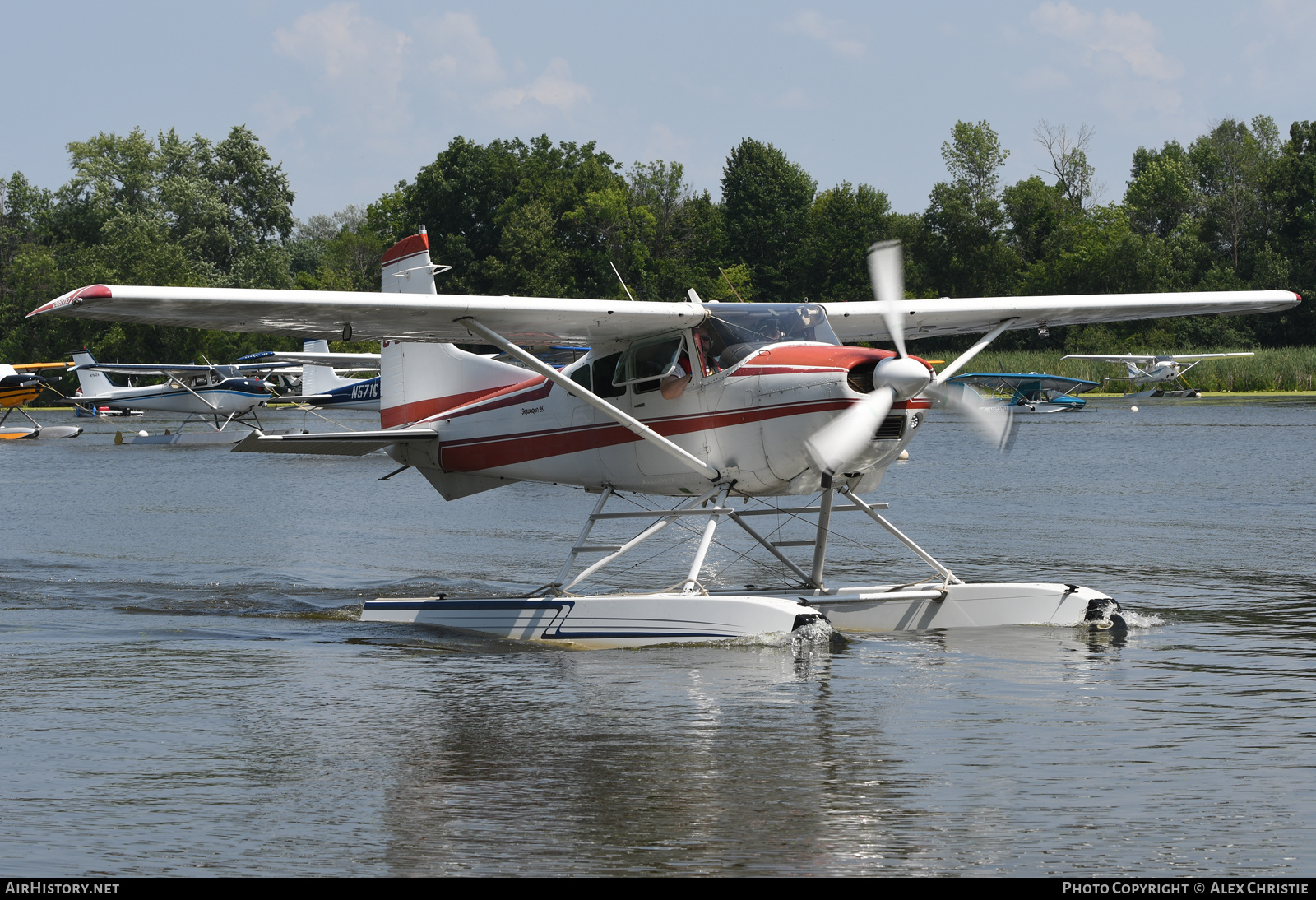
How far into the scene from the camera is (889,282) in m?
9.47

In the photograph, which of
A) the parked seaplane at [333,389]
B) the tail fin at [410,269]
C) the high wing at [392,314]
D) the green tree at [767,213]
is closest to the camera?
the high wing at [392,314]

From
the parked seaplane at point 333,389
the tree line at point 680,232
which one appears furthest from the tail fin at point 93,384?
the tree line at point 680,232

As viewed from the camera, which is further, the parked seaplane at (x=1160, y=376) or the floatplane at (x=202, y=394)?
the parked seaplane at (x=1160, y=376)

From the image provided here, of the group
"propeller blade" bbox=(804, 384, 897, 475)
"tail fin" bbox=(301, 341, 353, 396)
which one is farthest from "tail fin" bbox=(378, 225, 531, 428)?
"tail fin" bbox=(301, 341, 353, 396)

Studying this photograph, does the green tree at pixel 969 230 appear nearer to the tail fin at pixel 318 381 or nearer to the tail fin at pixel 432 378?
the tail fin at pixel 318 381

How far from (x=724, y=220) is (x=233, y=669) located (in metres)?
85.3

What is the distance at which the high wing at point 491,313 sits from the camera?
8.11 m

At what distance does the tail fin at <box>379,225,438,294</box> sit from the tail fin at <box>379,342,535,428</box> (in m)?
0.55

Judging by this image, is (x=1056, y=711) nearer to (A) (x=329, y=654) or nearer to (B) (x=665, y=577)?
(A) (x=329, y=654)

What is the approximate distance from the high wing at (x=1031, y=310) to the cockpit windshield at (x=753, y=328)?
2.50 ft

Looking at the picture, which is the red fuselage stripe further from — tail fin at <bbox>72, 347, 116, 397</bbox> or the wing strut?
tail fin at <bbox>72, 347, 116, 397</bbox>

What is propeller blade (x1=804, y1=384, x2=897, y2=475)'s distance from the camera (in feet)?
27.9

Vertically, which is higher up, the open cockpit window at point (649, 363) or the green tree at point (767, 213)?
the green tree at point (767, 213)

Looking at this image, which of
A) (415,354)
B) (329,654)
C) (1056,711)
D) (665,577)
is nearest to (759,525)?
(665,577)
